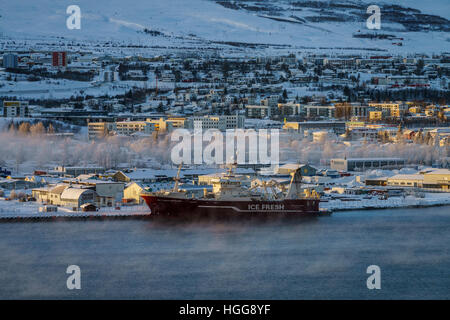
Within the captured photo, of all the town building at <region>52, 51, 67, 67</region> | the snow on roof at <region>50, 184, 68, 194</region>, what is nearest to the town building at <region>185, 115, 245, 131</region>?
the snow on roof at <region>50, 184, 68, 194</region>

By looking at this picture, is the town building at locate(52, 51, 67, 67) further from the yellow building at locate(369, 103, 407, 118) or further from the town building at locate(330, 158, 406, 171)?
the town building at locate(330, 158, 406, 171)

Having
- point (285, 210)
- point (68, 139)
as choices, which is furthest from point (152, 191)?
point (68, 139)

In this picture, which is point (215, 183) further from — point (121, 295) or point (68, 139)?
point (68, 139)

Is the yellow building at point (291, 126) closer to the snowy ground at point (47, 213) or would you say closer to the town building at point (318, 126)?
the town building at point (318, 126)

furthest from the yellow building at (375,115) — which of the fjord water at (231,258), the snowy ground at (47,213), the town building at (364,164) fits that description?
the snowy ground at (47,213)

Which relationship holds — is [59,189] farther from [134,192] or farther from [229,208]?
[229,208]

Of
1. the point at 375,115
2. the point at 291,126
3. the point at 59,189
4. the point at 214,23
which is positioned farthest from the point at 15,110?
the point at 214,23
